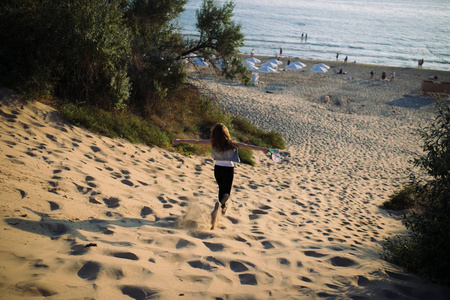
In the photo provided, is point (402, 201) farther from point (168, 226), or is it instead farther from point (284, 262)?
point (168, 226)

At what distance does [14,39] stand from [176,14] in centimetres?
618

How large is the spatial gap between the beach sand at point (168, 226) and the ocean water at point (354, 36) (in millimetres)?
30358

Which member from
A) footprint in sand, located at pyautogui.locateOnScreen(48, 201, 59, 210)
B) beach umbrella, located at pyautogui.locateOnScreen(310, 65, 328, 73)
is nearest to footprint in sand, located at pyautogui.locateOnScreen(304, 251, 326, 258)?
footprint in sand, located at pyautogui.locateOnScreen(48, 201, 59, 210)

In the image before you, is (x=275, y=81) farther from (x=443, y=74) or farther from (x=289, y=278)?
(x=289, y=278)

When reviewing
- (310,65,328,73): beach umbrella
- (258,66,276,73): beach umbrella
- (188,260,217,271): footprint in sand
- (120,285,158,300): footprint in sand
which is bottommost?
(188,260,217,271): footprint in sand

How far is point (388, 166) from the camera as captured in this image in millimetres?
12430

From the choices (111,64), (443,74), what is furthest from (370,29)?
(111,64)

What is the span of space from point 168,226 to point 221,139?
139 centimetres

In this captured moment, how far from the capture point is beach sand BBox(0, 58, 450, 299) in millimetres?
2844

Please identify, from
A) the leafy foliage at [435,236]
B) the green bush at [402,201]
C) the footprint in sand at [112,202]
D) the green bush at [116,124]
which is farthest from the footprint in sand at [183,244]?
the green bush at [402,201]

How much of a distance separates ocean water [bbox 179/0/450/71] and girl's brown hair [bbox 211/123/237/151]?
32.4 metres

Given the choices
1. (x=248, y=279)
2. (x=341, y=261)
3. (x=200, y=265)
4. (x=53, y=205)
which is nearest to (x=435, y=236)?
(x=341, y=261)

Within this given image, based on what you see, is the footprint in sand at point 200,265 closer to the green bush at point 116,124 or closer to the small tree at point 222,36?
the green bush at point 116,124

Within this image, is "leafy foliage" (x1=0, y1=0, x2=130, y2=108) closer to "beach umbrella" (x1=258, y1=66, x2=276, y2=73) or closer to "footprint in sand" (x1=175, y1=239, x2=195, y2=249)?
"footprint in sand" (x1=175, y1=239, x2=195, y2=249)
